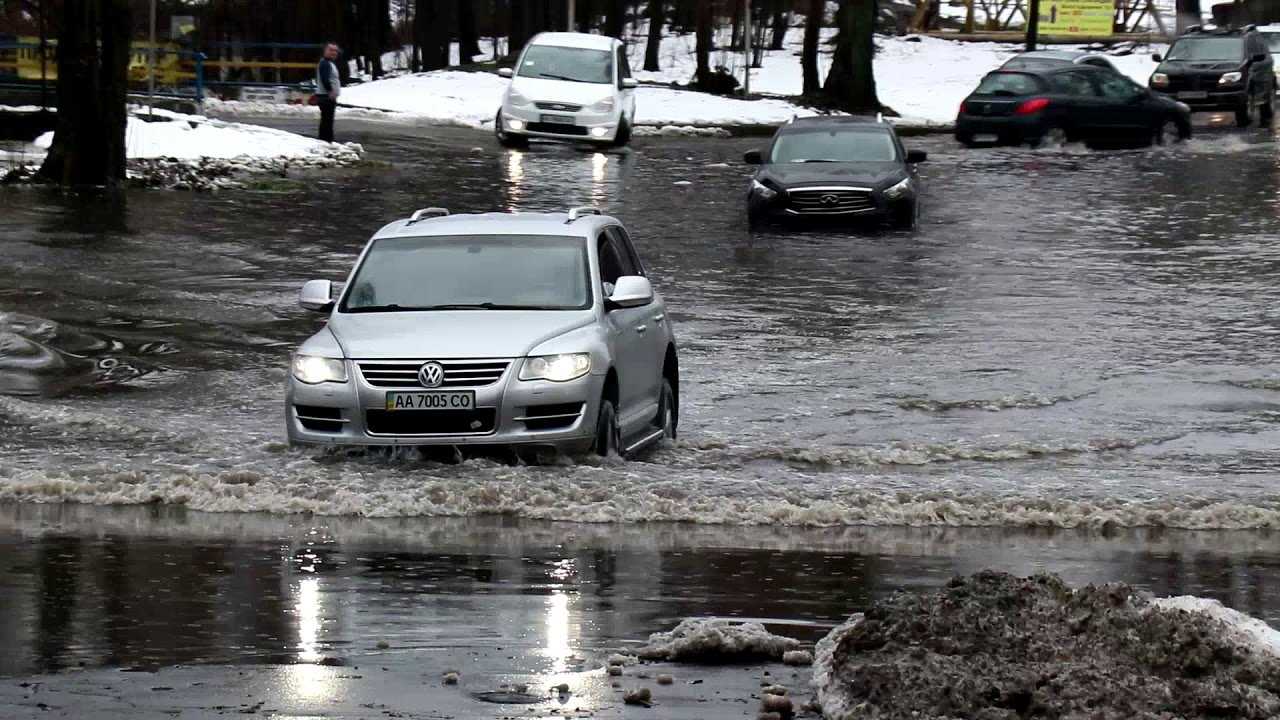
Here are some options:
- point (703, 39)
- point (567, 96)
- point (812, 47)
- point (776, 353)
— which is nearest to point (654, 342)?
point (776, 353)

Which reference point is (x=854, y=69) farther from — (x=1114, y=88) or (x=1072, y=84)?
(x=1072, y=84)

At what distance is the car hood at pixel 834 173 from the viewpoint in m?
27.3

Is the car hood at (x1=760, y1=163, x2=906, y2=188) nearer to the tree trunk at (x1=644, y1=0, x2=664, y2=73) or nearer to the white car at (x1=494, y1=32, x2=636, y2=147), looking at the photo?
the white car at (x1=494, y1=32, x2=636, y2=147)

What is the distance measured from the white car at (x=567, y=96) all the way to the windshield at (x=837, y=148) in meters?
10.6

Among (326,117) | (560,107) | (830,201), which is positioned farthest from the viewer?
(560,107)

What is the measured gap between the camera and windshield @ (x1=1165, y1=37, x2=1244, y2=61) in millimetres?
47812

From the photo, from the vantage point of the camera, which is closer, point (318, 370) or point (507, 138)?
point (318, 370)

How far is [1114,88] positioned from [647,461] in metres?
28.1

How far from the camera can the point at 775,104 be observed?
53562mm

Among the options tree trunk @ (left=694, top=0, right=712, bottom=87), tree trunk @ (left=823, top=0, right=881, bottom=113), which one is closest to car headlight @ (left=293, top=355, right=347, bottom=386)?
tree trunk @ (left=823, top=0, right=881, bottom=113)

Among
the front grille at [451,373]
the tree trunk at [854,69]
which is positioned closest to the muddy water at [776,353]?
the front grille at [451,373]

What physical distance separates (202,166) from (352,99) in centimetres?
2213

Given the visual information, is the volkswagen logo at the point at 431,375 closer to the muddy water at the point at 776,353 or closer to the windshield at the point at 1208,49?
the muddy water at the point at 776,353

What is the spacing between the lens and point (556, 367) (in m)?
12.1
